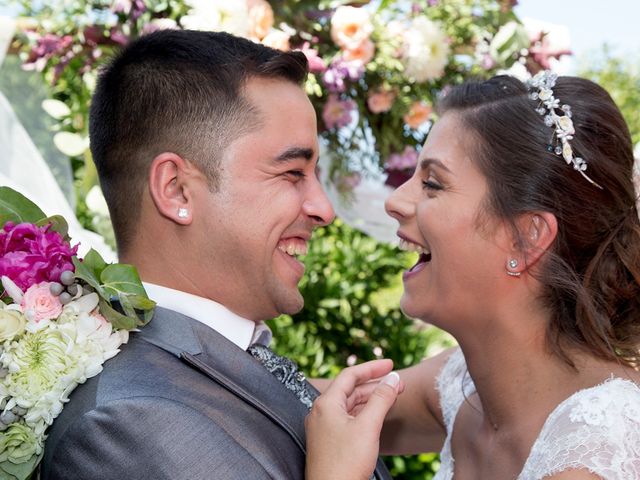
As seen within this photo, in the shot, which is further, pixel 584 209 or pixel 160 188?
pixel 584 209

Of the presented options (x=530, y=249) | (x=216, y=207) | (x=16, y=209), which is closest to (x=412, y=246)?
(x=530, y=249)

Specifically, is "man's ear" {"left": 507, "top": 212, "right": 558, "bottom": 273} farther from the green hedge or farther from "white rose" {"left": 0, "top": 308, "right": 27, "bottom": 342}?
the green hedge

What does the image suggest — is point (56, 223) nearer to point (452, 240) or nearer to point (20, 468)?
point (20, 468)

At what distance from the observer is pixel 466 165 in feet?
8.77

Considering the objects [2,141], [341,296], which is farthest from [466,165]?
[341,296]

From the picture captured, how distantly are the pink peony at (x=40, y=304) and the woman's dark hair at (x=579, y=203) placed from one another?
142 centimetres

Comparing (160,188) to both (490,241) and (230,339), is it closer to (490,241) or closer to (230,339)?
(230,339)

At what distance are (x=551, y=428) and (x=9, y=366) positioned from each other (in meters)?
1.58

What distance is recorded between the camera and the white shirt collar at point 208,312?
220 cm

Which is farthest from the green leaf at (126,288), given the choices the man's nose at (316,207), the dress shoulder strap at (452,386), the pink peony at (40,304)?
the dress shoulder strap at (452,386)

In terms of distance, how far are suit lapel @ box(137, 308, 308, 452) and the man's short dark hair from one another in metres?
0.40

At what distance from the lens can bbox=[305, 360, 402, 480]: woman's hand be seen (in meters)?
1.90

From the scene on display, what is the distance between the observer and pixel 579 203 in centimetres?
264

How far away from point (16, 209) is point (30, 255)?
0.17 metres
